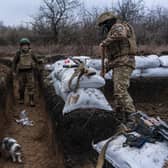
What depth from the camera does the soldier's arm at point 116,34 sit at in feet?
21.6

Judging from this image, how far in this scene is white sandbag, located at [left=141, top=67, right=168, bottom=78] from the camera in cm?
1036

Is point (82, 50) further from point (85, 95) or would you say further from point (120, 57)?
point (85, 95)

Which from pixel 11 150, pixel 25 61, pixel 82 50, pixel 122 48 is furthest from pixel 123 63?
pixel 82 50

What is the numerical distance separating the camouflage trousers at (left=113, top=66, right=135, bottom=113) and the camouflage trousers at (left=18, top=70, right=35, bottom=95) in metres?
3.54

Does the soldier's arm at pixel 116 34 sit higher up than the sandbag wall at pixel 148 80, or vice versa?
the soldier's arm at pixel 116 34

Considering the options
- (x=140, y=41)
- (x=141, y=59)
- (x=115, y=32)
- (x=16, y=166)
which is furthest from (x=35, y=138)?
(x=140, y=41)

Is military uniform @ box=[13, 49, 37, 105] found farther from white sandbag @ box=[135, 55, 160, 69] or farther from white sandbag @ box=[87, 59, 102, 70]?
white sandbag @ box=[135, 55, 160, 69]

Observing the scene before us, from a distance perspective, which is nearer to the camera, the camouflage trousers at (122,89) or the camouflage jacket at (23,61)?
the camouflage trousers at (122,89)

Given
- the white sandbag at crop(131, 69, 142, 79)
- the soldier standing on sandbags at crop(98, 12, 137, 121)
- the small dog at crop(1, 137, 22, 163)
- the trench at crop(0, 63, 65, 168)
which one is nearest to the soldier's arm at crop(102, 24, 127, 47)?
the soldier standing on sandbags at crop(98, 12, 137, 121)

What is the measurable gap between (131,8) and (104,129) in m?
18.3

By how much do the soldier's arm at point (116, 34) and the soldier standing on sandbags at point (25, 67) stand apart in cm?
370

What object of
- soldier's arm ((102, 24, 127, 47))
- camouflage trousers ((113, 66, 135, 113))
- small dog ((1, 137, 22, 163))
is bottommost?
small dog ((1, 137, 22, 163))

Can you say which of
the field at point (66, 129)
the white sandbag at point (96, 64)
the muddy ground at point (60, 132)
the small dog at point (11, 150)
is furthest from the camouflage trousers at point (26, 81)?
the small dog at point (11, 150)

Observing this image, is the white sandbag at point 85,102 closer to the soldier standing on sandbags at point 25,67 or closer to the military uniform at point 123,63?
the military uniform at point 123,63
